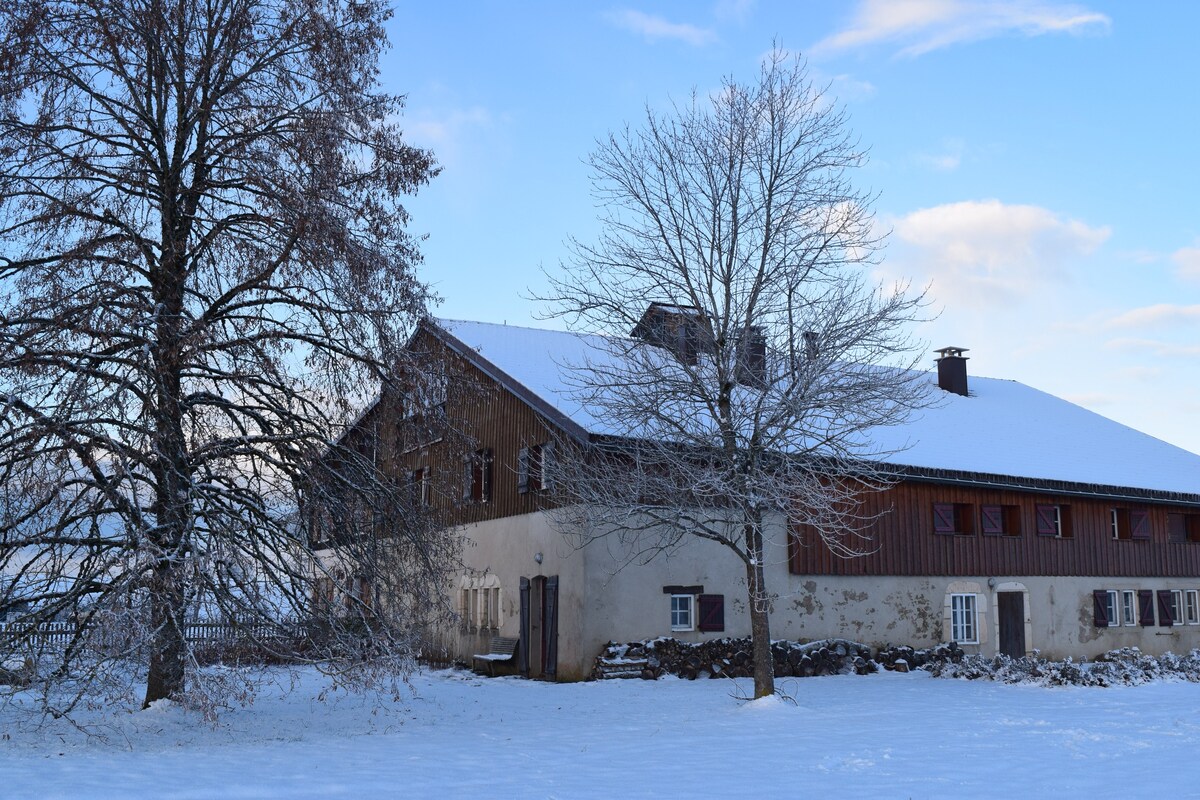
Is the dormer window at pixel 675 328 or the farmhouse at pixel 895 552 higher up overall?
the dormer window at pixel 675 328

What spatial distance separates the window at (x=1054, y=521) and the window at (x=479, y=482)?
1390cm

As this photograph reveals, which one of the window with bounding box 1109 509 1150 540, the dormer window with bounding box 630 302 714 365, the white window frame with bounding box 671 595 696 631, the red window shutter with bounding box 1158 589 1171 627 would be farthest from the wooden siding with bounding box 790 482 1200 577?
the dormer window with bounding box 630 302 714 365

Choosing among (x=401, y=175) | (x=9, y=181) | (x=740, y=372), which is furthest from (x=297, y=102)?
(x=740, y=372)

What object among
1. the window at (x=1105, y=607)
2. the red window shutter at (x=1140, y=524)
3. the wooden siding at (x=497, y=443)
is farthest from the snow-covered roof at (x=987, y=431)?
the window at (x=1105, y=607)

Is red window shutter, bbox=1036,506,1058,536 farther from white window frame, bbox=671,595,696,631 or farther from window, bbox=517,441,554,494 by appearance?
window, bbox=517,441,554,494

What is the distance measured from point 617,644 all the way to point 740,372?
6.80 m

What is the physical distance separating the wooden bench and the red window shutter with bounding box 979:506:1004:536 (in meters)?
11.9

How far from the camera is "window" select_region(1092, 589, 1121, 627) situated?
28.2 m

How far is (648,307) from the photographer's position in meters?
18.4

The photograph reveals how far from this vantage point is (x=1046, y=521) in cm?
2778

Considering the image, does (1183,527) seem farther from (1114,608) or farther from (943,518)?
(943,518)

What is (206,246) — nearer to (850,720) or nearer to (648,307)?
(648,307)

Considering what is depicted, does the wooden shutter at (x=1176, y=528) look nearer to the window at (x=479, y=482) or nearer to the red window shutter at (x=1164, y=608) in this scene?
the red window shutter at (x=1164, y=608)

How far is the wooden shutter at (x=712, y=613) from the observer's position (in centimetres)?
2208
